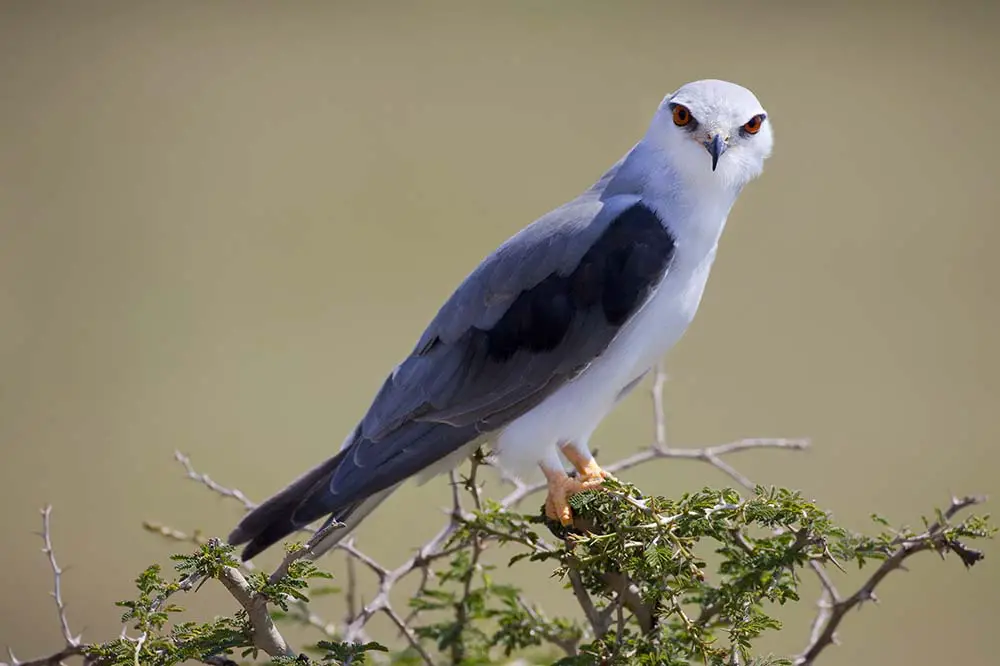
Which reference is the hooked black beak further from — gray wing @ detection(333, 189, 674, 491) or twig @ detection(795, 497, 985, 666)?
twig @ detection(795, 497, 985, 666)

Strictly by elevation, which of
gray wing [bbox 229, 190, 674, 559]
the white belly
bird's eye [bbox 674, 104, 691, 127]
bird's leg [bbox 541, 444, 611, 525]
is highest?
bird's eye [bbox 674, 104, 691, 127]

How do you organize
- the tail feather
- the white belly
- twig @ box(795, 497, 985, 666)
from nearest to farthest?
twig @ box(795, 497, 985, 666)
the tail feather
the white belly

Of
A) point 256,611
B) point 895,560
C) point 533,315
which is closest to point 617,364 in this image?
point 533,315

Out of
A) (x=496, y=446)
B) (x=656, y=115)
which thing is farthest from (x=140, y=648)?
(x=656, y=115)

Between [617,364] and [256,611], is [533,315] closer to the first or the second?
[617,364]

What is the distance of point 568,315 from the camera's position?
354 centimetres

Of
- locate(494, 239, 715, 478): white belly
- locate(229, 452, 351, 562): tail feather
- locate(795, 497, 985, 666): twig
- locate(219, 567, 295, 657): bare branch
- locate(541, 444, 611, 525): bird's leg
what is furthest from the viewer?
locate(494, 239, 715, 478): white belly

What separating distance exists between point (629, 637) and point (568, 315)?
Result: 1.29 meters

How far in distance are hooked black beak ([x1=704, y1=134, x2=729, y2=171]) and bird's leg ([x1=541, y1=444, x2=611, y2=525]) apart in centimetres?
103

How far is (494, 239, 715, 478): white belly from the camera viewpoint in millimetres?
3502

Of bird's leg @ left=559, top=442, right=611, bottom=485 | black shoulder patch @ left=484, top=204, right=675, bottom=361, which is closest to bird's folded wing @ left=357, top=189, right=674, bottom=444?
black shoulder patch @ left=484, top=204, right=675, bottom=361

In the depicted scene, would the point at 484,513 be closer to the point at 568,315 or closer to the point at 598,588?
the point at 598,588

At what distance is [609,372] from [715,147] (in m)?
0.79

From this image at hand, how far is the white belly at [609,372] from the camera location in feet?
11.5
